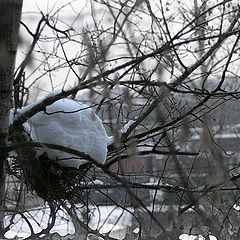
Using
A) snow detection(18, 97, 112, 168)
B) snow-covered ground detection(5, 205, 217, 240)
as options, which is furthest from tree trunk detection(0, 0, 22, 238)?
snow-covered ground detection(5, 205, 217, 240)

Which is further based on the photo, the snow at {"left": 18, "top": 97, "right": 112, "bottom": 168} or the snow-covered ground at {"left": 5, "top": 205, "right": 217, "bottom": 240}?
the snow-covered ground at {"left": 5, "top": 205, "right": 217, "bottom": 240}

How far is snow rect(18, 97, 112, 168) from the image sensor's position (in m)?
2.48

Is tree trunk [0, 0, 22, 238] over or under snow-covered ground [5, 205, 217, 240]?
under

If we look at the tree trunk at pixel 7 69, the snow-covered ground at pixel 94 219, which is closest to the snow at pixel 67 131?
the tree trunk at pixel 7 69

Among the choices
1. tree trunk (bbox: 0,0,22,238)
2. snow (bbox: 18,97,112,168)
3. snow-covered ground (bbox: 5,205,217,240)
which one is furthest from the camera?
snow-covered ground (bbox: 5,205,217,240)

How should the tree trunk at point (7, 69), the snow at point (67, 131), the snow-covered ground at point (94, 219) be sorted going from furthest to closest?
the snow-covered ground at point (94, 219) < the snow at point (67, 131) < the tree trunk at point (7, 69)

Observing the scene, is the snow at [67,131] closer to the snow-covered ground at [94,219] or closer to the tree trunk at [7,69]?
the tree trunk at [7,69]

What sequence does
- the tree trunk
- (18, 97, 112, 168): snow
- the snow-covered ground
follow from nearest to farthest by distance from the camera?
the tree trunk → (18, 97, 112, 168): snow → the snow-covered ground

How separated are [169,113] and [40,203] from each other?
1352mm

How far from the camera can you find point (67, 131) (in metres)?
2.52

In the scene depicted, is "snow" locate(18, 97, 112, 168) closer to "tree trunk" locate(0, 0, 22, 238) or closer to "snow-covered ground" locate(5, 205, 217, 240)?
"tree trunk" locate(0, 0, 22, 238)

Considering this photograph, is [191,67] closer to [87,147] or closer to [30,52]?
[87,147]

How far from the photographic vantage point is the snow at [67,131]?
2477 mm

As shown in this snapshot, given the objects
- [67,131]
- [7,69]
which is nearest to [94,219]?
[67,131]
